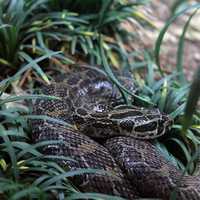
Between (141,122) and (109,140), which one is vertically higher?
(141,122)

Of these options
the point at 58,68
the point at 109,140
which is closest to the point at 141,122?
the point at 109,140

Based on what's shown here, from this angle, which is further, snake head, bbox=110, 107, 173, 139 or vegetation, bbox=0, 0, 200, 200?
snake head, bbox=110, 107, 173, 139

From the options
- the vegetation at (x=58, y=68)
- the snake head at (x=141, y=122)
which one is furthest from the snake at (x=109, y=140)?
the vegetation at (x=58, y=68)

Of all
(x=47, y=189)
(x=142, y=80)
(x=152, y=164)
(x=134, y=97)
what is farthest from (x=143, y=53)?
(x=47, y=189)

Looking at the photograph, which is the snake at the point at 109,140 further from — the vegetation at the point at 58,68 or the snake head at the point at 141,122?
the vegetation at the point at 58,68

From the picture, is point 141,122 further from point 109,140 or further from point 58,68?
point 58,68

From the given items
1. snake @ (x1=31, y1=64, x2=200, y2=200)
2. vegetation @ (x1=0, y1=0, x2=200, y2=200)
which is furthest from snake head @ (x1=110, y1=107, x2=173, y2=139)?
vegetation @ (x1=0, y1=0, x2=200, y2=200)

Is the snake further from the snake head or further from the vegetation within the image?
the vegetation
